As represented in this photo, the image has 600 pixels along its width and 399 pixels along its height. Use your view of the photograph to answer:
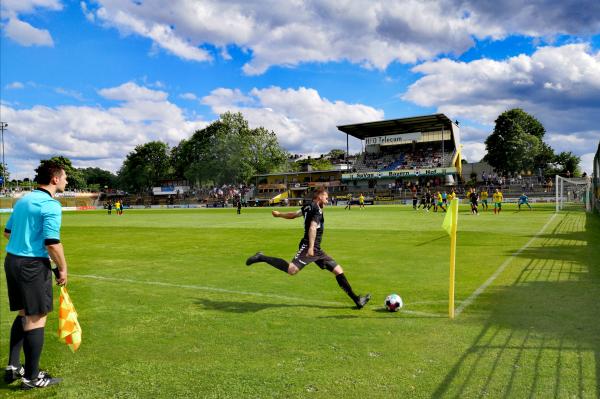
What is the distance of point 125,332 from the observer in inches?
245

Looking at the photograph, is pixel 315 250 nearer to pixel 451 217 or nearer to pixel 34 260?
pixel 451 217

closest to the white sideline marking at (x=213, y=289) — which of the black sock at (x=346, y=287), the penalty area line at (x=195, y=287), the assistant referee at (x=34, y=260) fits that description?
the penalty area line at (x=195, y=287)

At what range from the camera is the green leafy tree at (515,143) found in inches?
2714

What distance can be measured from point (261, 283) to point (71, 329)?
203 inches

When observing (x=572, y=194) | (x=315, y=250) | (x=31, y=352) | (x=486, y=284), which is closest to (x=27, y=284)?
(x=31, y=352)

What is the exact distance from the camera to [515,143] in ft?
227

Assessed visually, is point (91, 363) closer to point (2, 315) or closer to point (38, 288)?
point (38, 288)

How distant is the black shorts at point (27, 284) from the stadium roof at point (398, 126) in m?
71.3

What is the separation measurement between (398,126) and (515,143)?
765 inches

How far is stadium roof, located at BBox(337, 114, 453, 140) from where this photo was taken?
72.9 meters

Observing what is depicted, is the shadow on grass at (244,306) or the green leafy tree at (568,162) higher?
the green leafy tree at (568,162)

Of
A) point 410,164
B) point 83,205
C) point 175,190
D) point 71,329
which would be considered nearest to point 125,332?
point 71,329

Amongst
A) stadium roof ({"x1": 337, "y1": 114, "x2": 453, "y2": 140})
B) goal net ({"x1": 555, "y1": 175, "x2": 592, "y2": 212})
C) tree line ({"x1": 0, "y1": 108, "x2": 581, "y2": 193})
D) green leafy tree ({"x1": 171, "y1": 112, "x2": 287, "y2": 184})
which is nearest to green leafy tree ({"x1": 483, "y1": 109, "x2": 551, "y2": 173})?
tree line ({"x1": 0, "y1": 108, "x2": 581, "y2": 193})

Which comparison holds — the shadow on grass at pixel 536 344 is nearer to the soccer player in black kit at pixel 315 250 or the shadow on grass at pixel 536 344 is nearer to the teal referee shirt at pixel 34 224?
the soccer player in black kit at pixel 315 250
